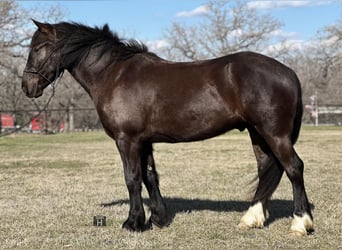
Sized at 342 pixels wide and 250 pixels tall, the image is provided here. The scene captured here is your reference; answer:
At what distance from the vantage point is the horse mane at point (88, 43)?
597 centimetres

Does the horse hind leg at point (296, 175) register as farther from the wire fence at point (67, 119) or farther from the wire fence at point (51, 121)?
the wire fence at point (67, 119)

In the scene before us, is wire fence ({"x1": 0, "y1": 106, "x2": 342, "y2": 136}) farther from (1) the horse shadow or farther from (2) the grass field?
(1) the horse shadow

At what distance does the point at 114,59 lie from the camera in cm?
596

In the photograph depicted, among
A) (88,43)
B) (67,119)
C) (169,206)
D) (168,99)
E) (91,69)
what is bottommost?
(67,119)

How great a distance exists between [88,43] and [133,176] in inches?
72.9

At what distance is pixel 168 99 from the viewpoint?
5.46 m

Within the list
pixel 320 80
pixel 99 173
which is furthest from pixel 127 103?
pixel 320 80

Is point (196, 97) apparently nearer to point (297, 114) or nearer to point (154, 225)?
point (297, 114)

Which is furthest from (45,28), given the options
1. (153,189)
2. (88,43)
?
(153,189)

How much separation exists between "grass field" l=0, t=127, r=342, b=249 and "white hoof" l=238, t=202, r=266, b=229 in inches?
5.0

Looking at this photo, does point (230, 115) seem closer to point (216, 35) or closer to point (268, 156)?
point (268, 156)

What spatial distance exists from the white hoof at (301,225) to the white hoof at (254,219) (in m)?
0.51

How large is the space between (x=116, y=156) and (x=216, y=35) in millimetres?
34525

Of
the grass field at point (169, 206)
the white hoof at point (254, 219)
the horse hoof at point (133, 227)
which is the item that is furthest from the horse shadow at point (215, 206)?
the horse hoof at point (133, 227)
